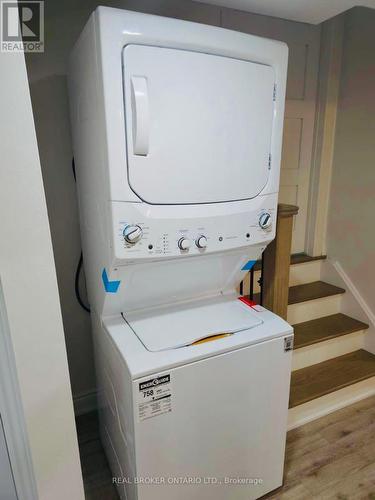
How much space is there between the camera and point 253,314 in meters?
1.37

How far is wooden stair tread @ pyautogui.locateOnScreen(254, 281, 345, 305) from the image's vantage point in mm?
2184

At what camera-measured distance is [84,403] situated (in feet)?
6.21

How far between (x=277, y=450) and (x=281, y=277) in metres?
0.73

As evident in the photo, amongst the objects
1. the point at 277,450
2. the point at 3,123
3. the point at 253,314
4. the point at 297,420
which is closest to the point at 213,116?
the point at 3,123

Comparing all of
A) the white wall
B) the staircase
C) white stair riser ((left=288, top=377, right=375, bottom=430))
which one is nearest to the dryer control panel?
the white wall

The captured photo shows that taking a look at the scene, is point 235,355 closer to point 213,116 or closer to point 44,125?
point 213,116

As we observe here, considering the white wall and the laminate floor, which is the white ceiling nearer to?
the white wall

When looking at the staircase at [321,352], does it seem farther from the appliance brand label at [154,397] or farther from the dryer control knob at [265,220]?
the appliance brand label at [154,397]

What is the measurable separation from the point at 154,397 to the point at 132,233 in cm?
52

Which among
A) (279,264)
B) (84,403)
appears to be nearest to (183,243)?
(279,264)

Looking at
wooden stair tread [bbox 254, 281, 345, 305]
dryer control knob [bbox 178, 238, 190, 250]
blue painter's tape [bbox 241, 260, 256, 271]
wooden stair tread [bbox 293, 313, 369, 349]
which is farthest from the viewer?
wooden stair tread [bbox 254, 281, 345, 305]

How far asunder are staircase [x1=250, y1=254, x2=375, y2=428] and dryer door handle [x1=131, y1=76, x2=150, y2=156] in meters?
1.34

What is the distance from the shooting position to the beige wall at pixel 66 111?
1438 mm

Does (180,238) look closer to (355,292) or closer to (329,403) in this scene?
(329,403)
